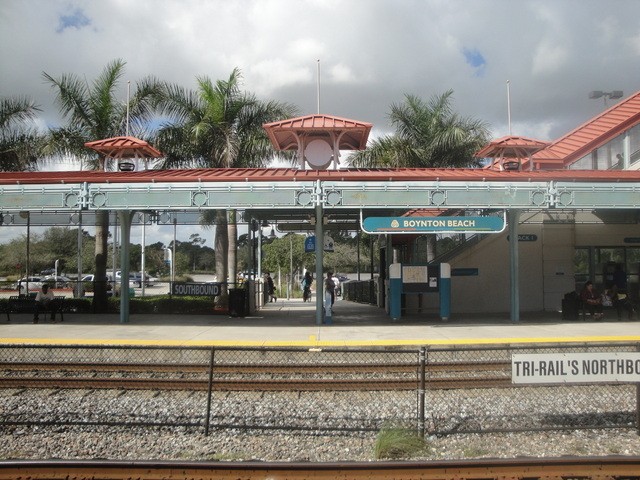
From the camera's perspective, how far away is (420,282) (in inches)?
710

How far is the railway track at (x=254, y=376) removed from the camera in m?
9.69

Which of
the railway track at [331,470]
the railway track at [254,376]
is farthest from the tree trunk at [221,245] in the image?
the railway track at [331,470]

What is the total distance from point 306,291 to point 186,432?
Result: 72.4ft

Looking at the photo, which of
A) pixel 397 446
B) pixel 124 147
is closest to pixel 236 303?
pixel 124 147

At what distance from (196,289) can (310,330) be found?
6316mm

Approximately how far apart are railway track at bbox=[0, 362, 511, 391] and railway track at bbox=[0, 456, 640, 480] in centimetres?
314

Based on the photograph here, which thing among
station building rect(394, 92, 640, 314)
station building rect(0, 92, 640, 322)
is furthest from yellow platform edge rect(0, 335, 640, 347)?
station building rect(394, 92, 640, 314)

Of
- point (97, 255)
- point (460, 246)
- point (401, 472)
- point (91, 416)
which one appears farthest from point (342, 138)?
point (401, 472)

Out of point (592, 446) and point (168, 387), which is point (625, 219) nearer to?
point (592, 446)

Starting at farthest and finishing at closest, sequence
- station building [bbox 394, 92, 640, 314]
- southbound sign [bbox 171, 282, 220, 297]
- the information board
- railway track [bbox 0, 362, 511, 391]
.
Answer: southbound sign [bbox 171, 282, 220, 297] < station building [bbox 394, 92, 640, 314] < the information board < railway track [bbox 0, 362, 511, 391]

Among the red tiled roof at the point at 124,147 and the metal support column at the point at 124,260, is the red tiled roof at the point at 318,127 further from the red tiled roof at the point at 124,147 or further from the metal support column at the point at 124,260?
the metal support column at the point at 124,260

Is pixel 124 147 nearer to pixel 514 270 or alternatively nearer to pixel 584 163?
pixel 514 270

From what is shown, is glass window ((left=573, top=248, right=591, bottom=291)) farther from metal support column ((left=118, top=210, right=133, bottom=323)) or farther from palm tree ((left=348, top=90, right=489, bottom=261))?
metal support column ((left=118, top=210, right=133, bottom=323))

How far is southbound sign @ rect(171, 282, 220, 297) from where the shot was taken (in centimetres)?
2061
